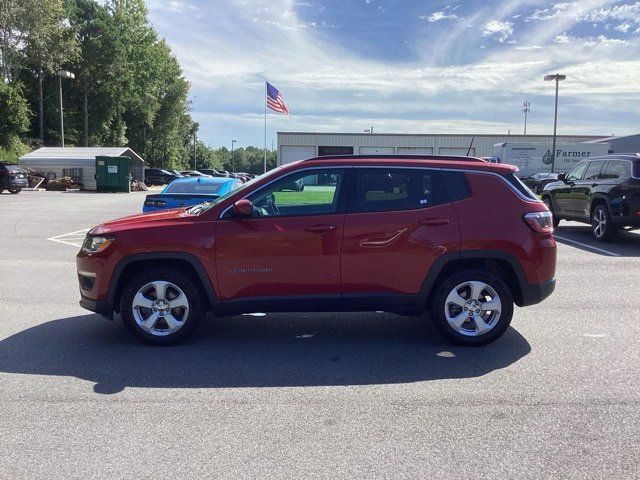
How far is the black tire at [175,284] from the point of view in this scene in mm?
4895

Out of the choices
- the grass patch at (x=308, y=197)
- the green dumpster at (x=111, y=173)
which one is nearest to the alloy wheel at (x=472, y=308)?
the grass patch at (x=308, y=197)

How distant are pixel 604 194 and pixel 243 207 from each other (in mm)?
9838

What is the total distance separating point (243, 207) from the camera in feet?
15.5

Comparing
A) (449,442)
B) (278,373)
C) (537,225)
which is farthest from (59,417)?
(537,225)

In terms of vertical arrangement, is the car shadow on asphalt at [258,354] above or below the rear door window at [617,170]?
below

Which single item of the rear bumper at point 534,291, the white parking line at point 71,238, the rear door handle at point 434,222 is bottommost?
the white parking line at point 71,238

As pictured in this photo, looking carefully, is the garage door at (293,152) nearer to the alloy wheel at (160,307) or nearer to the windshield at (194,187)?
the windshield at (194,187)

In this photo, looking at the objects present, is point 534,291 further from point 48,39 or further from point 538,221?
point 48,39

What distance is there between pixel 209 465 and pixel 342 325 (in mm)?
2836

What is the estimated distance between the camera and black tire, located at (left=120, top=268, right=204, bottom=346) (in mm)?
4895

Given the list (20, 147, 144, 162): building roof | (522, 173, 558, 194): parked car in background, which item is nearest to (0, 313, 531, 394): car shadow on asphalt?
(522, 173, 558, 194): parked car in background

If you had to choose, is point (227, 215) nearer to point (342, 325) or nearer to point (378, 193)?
point (378, 193)

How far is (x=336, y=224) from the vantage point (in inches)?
191

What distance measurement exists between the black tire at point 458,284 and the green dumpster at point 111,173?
34808 mm
